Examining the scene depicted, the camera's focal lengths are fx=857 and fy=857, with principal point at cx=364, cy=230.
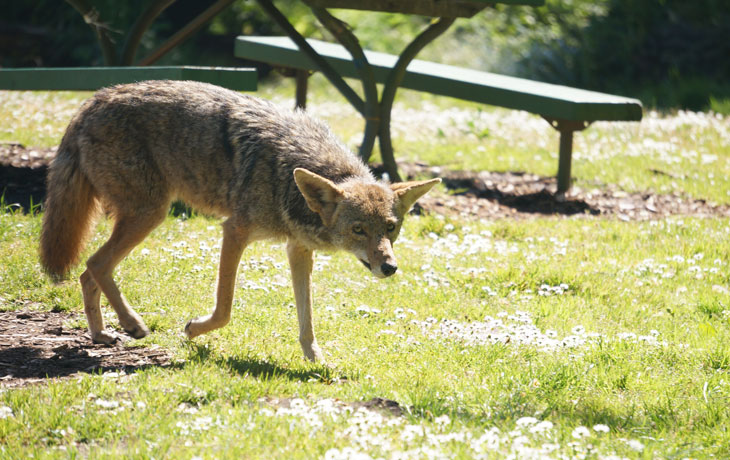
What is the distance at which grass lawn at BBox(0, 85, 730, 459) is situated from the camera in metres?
3.99

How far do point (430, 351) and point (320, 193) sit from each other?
48.8 inches

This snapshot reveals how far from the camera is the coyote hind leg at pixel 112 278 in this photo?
538cm

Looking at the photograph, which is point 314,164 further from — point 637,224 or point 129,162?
point 637,224

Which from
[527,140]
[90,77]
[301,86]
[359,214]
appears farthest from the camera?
[527,140]

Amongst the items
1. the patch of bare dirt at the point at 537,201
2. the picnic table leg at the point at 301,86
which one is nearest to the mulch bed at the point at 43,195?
the patch of bare dirt at the point at 537,201

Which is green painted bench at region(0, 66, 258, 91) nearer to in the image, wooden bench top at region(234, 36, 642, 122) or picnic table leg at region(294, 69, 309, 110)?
wooden bench top at region(234, 36, 642, 122)

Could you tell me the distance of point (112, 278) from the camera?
5.41 meters

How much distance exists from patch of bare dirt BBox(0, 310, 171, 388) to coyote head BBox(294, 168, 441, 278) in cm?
129

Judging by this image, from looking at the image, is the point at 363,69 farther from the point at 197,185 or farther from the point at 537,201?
the point at 197,185

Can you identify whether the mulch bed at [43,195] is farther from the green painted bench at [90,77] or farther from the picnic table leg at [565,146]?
the green painted bench at [90,77]

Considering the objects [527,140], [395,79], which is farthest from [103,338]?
[527,140]

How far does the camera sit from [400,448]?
3877mm

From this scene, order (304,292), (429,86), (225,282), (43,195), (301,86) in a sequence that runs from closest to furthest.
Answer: (225,282) < (304,292) < (43,195) < (429,86) < (301,86)

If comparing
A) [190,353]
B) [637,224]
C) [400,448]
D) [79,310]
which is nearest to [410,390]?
[400,448]
